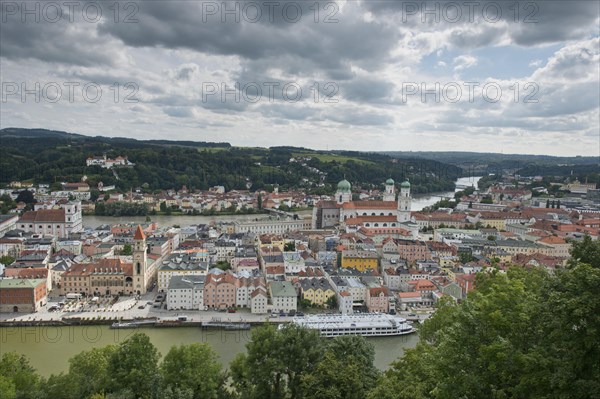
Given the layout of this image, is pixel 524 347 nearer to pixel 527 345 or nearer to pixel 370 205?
pixel 527 345

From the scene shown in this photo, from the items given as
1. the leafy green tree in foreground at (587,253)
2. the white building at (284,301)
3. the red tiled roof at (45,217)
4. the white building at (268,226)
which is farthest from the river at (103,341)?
the red tiled roof at (45,217)

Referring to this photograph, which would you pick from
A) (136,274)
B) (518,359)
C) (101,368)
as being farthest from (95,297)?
(518,359)

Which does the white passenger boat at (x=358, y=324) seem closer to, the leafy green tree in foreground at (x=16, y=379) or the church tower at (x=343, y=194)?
the leafy green tree in foreground at (x=16, y=379)

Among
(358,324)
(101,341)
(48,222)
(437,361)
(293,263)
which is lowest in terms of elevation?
(101,341)

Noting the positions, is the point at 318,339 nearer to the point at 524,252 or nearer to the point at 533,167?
the point at 524,252

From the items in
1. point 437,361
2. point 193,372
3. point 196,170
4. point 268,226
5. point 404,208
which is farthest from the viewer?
Result: point 196,170

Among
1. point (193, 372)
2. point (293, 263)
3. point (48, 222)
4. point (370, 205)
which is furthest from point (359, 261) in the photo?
point (48, 222)

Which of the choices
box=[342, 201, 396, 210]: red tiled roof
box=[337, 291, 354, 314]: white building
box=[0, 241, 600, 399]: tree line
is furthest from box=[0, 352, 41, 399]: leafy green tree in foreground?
box=[342, 201, 396, 210]: red tiled roof
